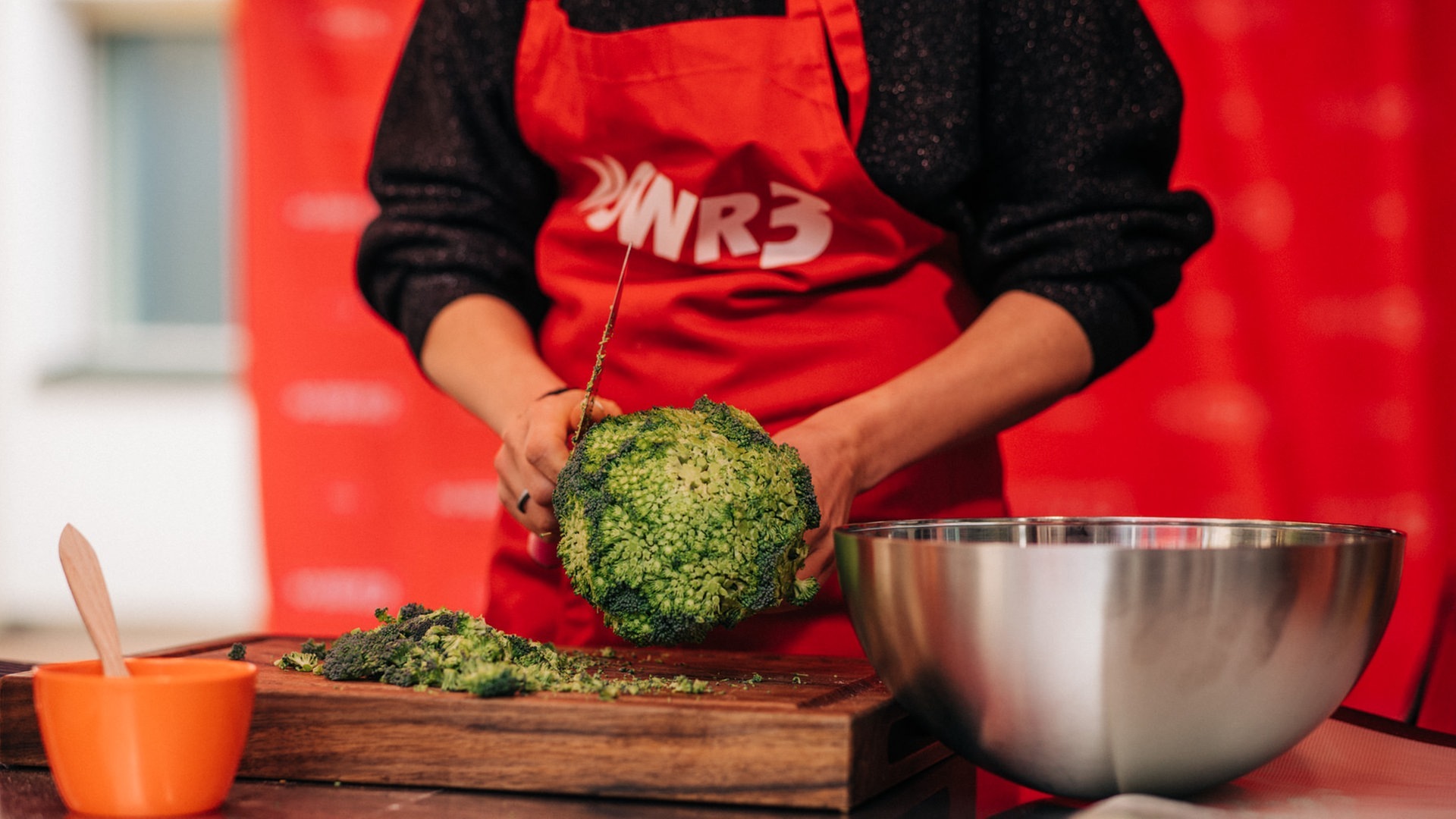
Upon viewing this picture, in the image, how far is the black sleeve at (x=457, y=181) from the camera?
137 cm

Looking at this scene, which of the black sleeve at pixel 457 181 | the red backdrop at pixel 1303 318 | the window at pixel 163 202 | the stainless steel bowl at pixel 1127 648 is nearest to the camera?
the stainless steel bowl at pixel 1127 648

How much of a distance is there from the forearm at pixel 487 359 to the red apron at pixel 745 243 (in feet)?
0.23

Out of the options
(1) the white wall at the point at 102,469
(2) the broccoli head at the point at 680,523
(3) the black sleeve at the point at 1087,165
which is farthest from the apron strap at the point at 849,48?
(1) the white wall at the point at 102,469

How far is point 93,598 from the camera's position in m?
0.73

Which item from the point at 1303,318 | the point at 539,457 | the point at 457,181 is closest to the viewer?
the point at 539,457

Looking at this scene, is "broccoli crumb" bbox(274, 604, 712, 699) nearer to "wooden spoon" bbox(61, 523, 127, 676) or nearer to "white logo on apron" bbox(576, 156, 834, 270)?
"wooden spoon" bbox(61, 523, 127, 676)

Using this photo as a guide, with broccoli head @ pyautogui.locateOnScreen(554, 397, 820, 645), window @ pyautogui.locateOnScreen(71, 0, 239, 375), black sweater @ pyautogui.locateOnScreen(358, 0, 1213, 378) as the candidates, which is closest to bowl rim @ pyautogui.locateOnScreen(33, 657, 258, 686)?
broccoli head @ pyautogui.locateOnScreen(554, 397, 820, 645)

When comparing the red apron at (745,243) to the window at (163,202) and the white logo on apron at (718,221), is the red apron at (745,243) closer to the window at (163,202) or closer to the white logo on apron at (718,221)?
the white logo on apron at (718,221)

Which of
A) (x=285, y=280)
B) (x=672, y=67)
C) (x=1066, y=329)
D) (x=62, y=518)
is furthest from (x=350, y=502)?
(x=1066, y=329)

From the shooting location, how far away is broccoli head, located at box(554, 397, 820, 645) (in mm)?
888

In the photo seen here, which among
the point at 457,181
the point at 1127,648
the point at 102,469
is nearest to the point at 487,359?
the point at 457,181

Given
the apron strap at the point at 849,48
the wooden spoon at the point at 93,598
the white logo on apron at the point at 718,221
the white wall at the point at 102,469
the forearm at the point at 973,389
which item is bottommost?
the white wall at the point at 102,469

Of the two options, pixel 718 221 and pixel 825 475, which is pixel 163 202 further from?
pixel 825 475

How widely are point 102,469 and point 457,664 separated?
336 centimetres
